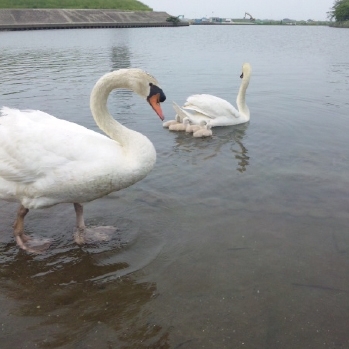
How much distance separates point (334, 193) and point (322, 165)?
1275 millimetres

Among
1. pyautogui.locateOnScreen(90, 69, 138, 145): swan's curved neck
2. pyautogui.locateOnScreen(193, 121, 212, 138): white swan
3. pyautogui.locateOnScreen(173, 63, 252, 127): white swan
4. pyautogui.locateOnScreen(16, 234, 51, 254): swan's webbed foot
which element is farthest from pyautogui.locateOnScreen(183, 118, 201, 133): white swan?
pyautogui.locateOnScreen(16, 234, 51, 254): swan's webbed foot

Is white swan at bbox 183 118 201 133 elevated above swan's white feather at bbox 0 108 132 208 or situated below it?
below

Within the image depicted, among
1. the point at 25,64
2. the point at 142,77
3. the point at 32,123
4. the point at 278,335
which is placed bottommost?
the point at 25,64

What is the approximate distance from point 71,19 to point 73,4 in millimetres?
23946

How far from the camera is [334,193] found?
606 cm

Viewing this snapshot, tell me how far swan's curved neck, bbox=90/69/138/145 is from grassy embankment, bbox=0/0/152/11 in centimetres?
9462

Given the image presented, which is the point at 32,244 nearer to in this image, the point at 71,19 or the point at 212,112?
the point at 212,112

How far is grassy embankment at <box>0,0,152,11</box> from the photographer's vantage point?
9119 cm

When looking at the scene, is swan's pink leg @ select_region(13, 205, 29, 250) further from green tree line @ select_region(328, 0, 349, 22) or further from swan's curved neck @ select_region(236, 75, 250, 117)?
green tree line @ select_region(328, 0, 349, 22)

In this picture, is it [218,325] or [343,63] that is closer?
[218,325]

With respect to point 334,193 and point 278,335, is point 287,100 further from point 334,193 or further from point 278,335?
point 278,335

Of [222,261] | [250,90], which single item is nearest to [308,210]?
[222,261]

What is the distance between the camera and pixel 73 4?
4033 inches

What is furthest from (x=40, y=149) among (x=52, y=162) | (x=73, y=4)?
(x=73, y=4)
